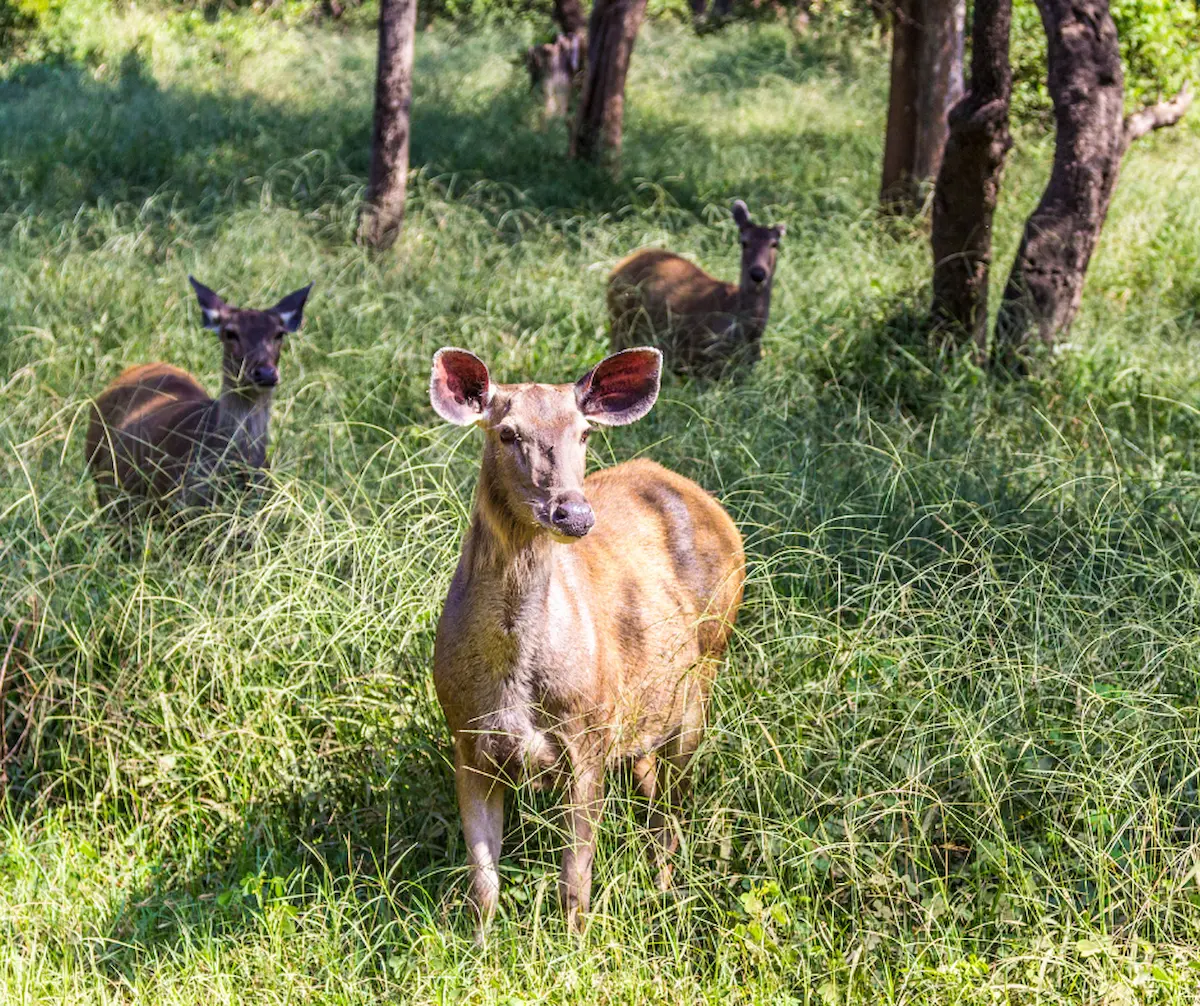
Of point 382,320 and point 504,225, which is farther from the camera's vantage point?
point 504,225

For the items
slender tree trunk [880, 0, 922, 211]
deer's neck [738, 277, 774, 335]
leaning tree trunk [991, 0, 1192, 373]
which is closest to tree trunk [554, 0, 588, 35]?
slender tree trunk [880, 0, 922, 211]

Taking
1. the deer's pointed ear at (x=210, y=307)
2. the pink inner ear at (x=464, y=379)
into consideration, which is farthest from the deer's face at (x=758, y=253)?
the pink inner ear at (x=464, y=379)

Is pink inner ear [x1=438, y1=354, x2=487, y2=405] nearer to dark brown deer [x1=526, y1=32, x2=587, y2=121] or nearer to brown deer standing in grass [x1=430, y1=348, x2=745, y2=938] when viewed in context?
brown deer standing in grass [x1=430, y1=348, x2=745, y2=938]

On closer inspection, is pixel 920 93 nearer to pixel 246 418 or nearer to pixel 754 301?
pixel 754 301

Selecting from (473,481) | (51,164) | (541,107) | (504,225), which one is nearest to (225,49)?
(541,107)

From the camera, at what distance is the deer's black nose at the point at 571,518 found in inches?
138

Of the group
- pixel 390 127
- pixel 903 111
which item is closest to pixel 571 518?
pixel 390 127

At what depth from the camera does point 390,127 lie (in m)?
10.9

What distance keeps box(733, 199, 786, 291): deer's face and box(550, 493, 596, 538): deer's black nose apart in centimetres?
543

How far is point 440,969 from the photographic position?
3.76 metres

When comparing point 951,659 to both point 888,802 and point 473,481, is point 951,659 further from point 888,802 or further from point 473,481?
point 473,481

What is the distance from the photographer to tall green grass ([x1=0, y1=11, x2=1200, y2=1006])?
378 centimetres

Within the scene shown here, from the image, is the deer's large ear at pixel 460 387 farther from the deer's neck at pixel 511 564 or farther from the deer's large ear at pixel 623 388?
the deer's large ear at pixel 623 388

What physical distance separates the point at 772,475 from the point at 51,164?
369 inches
